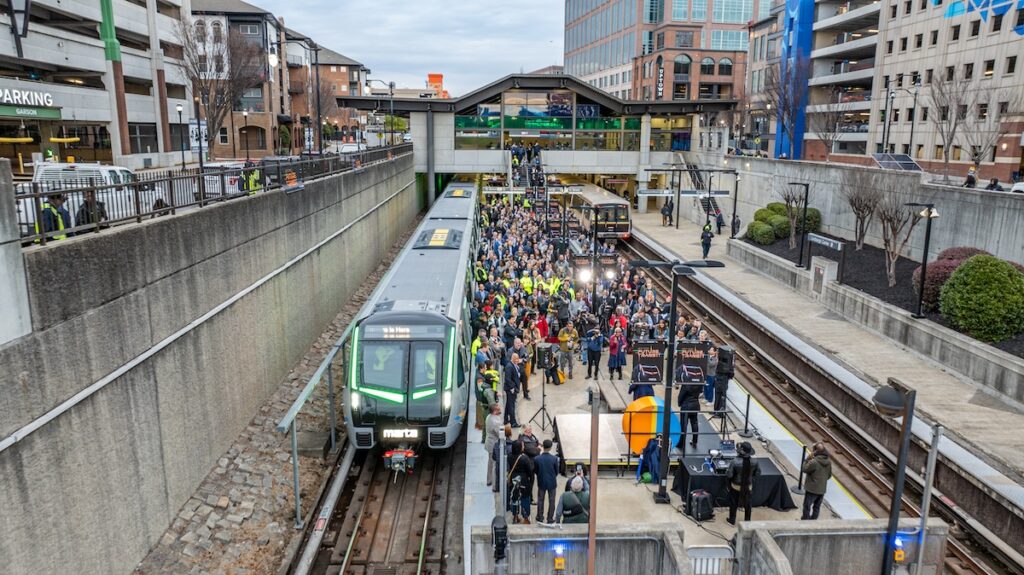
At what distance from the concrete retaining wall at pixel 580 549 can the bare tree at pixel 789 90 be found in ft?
179

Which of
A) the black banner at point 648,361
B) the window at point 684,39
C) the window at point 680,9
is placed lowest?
the black banner at point 648,361

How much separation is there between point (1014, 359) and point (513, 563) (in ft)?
44.2

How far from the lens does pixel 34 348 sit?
8.60 metres

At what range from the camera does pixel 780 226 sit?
118ft

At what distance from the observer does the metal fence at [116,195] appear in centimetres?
993

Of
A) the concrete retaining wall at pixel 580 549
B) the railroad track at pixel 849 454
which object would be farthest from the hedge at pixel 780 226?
the concrete retaining wall at pixel 580 549

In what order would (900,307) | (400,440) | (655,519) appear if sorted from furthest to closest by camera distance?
1. (900,307)
2. (400,440)
3. (655,519)

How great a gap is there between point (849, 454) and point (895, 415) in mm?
7902

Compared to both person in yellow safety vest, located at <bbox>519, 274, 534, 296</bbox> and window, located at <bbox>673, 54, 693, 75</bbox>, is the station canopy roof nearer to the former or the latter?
person in yellow safety vest, located at <bbox>519, 274, 534, 296</bbox>

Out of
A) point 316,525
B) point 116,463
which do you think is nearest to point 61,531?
point 116,463

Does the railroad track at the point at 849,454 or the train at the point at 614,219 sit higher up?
the train at the point at 614,219

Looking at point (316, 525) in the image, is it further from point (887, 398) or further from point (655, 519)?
point (887, 398)

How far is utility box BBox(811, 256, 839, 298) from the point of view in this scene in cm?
2619

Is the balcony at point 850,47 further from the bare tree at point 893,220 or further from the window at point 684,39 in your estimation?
the bare tree at point 893,220
